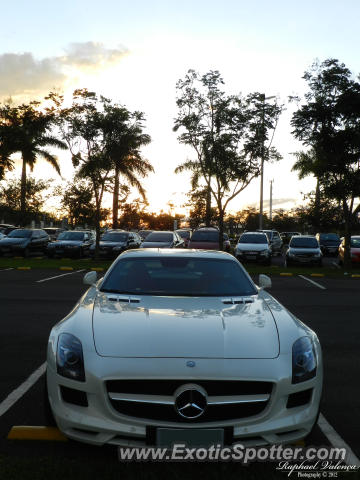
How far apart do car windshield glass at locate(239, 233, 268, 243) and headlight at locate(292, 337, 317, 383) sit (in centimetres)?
2280

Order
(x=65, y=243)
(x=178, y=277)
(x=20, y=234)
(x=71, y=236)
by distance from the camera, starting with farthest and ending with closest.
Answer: (x=71, y=236) → (x=20, y=234) → (x=65, y=243) → (x=178, y=277)

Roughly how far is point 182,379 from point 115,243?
25044 millimetres

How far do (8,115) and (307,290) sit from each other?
54.8 ft

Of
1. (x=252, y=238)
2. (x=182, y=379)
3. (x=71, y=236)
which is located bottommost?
(x=71, y=236)

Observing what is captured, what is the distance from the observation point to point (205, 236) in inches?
1065

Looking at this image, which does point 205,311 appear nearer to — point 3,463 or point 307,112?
point 3,463

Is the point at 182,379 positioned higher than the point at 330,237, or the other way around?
the point at 182,379

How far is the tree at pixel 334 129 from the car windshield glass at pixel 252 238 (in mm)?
5347

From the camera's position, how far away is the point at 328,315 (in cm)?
1010

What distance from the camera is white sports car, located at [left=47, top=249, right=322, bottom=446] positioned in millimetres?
3240

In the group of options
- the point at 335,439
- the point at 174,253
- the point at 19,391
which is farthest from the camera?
the point at 174,253

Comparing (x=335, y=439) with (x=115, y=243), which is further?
(x=115, y=243)

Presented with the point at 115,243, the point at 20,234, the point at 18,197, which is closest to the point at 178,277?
the point at 115,243

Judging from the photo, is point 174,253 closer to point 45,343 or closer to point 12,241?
point 45,343
